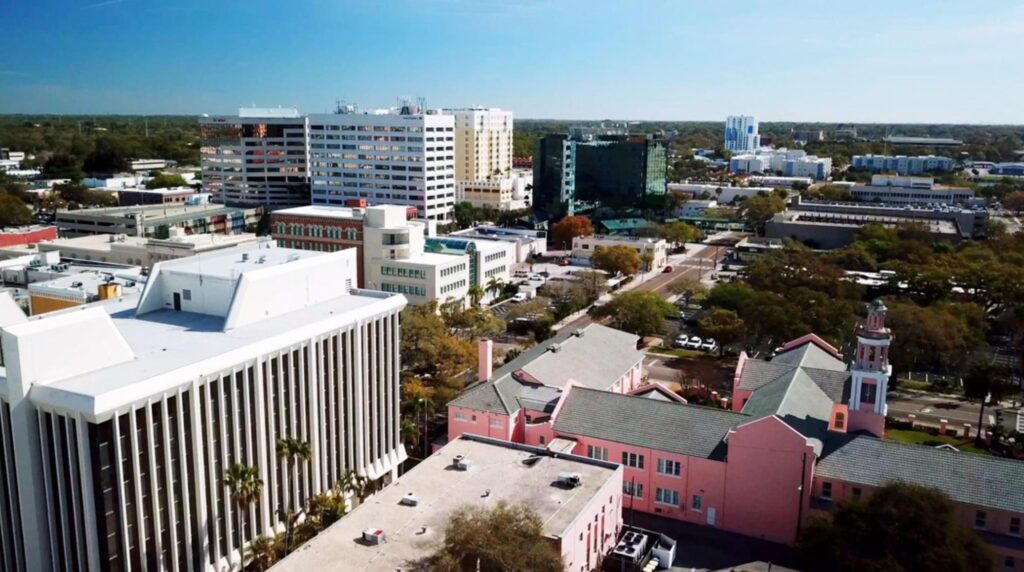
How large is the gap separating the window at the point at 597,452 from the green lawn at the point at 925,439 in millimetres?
22940

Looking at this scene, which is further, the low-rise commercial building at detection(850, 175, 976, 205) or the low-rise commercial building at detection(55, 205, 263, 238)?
the low-rise commercial building at detection(850, 175, 976, 205)

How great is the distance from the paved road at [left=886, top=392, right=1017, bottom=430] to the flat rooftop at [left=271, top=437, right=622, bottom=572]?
33.7m

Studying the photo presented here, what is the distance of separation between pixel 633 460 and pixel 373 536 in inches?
719

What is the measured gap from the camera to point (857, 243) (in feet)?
391

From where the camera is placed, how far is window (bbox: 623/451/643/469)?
46312 mm

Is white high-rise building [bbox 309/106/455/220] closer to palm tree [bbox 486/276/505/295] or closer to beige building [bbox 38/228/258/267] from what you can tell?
palm tree [bbox 486/276/505/295]

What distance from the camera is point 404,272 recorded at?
8838 cm

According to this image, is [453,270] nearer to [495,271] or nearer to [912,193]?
[495,271]

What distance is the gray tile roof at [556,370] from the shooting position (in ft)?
165


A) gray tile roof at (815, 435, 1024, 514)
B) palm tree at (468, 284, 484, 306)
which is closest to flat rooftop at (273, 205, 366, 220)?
palm tree at (468, 284, 484, 306)

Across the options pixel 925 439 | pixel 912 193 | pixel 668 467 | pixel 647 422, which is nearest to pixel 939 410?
pixel 925 439

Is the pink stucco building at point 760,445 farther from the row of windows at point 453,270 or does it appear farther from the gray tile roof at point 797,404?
the row of windows at point 453,270

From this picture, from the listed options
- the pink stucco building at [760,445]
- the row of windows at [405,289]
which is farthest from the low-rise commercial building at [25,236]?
the pink stucco building at [760,445]

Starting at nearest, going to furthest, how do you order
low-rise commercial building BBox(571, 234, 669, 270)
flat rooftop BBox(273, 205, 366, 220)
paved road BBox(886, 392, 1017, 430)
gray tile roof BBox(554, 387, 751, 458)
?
gray tile roof BBox(554, 387, 751, 458) < paved road BBox(886, 392, 1017, 430) < flat rooftop BBox(273, 205, 366, 220) < low-rise commercial building BBox(571, 234, 669, 270)
